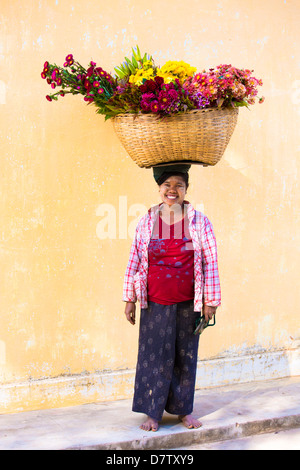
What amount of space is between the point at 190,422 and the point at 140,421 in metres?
0.38

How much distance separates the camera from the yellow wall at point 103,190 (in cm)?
483

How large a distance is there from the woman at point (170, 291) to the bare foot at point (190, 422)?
0.02 meters

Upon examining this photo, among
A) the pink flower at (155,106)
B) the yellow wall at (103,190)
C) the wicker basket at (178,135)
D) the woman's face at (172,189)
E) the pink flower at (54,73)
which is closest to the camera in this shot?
the pink flower at (155,106)

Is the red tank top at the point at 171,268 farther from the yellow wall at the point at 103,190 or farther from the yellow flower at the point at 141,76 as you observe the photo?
the yellow flower at the point at 141,76

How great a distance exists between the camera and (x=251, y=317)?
5848mm

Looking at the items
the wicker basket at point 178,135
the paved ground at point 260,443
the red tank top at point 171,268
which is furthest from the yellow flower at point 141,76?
the paved ground at point 260,443

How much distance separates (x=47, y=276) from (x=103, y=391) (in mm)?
1034

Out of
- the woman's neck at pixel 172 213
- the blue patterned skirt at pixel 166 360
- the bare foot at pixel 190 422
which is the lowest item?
the bare foot at pixel 190 422

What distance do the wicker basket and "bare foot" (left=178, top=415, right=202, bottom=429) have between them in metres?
1.81

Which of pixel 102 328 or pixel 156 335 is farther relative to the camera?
pixel 102 328

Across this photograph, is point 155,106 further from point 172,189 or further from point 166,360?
point 166,360

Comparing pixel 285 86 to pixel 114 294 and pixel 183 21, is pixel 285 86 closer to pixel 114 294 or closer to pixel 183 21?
pixel 183 21

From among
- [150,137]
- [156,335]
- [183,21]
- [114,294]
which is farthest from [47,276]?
[183,21]

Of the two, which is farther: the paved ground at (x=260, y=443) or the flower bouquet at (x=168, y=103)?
the paved ground at (x=260, y=443)
